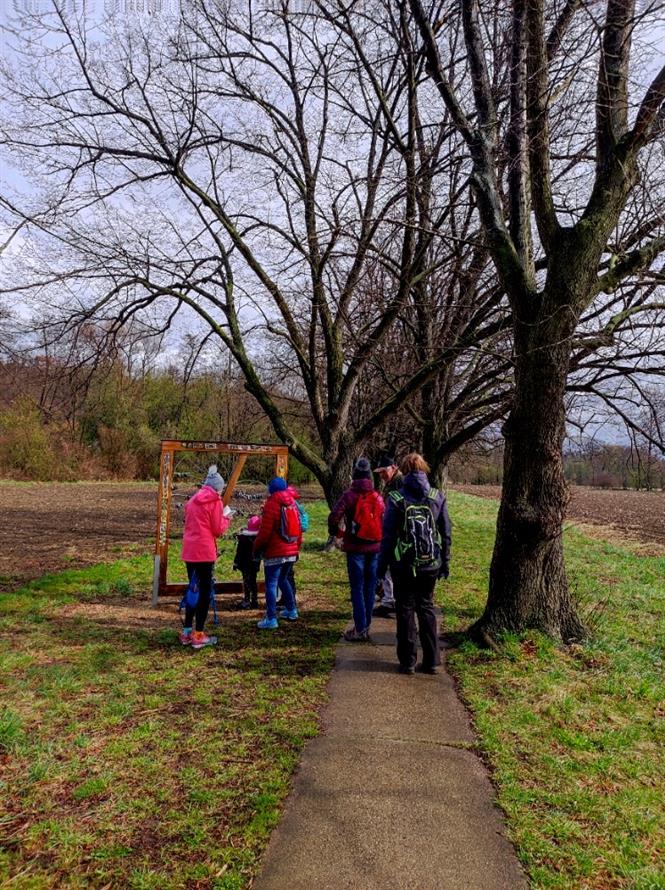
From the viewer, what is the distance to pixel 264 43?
11.0 meters

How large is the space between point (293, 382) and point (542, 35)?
1451 centimetres

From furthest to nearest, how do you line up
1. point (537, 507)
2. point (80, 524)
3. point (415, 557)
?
point (80, 524) → point (537, 507) → point (415, 557)

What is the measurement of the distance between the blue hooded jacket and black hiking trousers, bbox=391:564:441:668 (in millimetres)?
228

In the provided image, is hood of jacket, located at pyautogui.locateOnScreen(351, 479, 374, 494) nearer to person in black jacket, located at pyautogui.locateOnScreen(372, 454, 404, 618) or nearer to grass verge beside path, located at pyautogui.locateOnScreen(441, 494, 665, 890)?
person in black jacket, located at pyautogui.locateOnScreen(372, 454, 404, 618)

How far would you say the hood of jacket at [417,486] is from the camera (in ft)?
18.1

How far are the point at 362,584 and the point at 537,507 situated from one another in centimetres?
205

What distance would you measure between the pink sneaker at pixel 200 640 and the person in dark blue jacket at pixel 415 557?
6.72 feet

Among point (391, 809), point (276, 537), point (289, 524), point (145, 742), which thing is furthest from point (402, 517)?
point (145, 742)

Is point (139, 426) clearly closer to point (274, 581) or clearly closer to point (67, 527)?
point (67, 527)

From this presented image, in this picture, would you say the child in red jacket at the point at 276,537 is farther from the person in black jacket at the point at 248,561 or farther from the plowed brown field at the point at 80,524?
the plowed brown field at the point at 80,524

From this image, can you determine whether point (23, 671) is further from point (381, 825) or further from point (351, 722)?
point (381, 825)

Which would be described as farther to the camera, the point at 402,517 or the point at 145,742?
the point at 402,517

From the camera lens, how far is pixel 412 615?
533cm

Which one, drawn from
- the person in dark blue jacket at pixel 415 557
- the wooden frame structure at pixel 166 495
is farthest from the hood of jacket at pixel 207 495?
the person in dark blue jacket at pixel 415 557
